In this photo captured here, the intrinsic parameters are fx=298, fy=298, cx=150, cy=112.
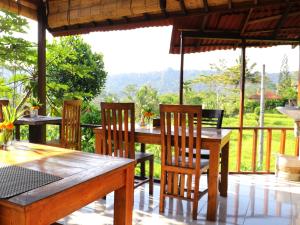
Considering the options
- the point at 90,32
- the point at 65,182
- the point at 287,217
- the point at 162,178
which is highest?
the point at 90,32

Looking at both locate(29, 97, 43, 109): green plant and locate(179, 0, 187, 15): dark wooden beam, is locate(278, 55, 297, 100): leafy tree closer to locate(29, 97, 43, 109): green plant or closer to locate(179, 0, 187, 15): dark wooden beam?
locate(179, 0, 187, 15): dark wooden beam

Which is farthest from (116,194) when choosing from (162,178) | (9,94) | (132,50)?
(132,50)

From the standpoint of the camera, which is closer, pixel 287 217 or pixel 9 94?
pixel 287 217

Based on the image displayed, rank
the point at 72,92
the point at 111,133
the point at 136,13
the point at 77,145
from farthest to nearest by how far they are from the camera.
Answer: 1. the point at 72,92
2. the point at 77,145
3. the point at 136,13
4. the point at 111,133

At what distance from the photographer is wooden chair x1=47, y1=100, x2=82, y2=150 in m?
4.14

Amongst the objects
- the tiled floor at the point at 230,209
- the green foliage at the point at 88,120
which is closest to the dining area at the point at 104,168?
the tiled floor at the point at 230,209

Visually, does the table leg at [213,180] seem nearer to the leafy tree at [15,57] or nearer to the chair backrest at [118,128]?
the chair backrest at [118,128]

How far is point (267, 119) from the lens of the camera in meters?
6.71

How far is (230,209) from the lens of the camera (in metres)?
3.22

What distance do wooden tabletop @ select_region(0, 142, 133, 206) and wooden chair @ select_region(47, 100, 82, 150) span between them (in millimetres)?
2002

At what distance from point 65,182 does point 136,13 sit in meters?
3.03

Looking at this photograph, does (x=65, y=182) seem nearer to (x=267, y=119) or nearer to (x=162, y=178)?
(x=162, y=178)

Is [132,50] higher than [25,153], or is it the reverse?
[132,50]

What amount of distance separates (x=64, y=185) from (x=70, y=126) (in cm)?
297
